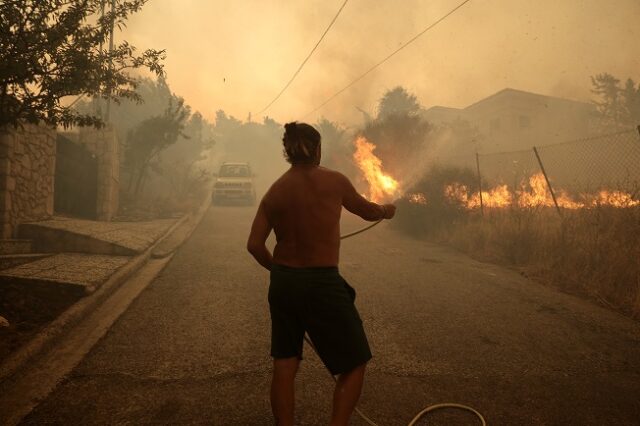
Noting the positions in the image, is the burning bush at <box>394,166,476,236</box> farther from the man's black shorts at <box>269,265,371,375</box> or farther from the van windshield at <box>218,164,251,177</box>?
the van windshield at <box>218,164,251,177</box>

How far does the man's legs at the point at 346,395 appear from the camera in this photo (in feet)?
6.69

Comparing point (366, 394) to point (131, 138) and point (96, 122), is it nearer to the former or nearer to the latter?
point (96, 122)

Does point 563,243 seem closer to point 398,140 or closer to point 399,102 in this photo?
point 398,140

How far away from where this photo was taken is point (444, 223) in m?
11.2

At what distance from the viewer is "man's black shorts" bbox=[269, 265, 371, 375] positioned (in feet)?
6.81

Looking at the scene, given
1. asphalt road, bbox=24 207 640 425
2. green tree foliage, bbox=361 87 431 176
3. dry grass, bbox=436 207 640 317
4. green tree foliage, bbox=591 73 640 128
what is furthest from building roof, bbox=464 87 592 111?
asphalt road, bbox=24 207 640 425

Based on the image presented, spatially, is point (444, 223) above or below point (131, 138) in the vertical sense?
below

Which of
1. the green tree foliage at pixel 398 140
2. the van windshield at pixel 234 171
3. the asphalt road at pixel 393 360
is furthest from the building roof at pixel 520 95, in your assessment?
the asphalt road at pixel 393 360

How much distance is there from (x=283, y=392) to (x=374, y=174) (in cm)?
1686

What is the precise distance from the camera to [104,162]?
12.0m

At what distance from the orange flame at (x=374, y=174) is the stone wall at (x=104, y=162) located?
32.6 feet

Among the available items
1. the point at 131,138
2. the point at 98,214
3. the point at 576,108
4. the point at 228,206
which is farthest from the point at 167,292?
the point at 576,108

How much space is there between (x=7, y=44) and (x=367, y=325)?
5242 mm

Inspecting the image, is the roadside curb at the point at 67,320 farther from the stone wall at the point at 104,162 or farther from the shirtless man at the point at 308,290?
the stone wall at the point at 104,162
